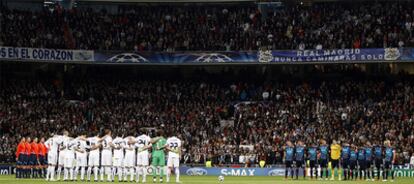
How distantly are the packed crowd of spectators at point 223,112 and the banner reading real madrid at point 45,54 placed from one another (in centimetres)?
252

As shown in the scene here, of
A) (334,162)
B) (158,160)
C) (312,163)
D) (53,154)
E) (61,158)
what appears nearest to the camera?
(158,160)

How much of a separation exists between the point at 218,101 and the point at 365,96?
923 centimetres

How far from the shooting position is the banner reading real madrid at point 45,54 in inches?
2403

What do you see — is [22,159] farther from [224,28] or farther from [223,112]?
[224,28]

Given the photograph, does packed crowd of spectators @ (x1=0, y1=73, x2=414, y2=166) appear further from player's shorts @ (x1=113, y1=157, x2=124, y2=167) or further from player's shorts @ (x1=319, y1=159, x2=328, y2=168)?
player's shorts @ (x1=113, y1=157, x2=124, y2=167)

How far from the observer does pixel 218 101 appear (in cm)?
6388

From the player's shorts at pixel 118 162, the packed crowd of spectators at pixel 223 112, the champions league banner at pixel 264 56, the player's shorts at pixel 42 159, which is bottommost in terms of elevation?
the player's shorts at pixel 118 162

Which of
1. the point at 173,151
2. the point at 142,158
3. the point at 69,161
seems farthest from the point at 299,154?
the point at 69,161

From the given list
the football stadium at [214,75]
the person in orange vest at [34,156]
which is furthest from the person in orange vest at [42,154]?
the football stadium at [214,75]

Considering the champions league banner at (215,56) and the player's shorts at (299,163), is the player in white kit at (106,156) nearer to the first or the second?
the player's shorts at (299,163)

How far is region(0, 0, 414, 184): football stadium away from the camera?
5678 cm

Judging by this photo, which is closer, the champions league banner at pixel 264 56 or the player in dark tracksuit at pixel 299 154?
the player in dark tracksuit at pixel 299 154

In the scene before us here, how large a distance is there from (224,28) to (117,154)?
2793 cm

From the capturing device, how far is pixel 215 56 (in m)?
63.6
